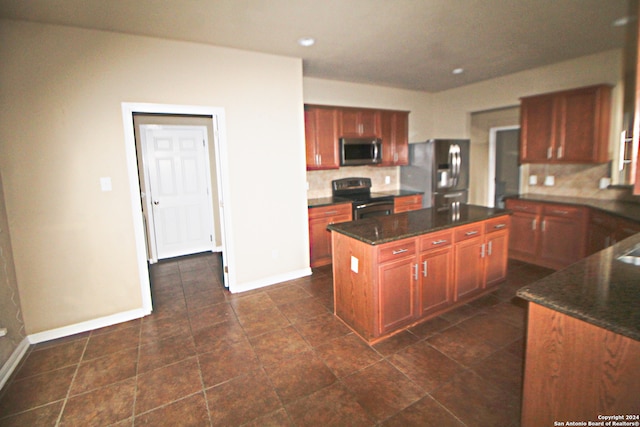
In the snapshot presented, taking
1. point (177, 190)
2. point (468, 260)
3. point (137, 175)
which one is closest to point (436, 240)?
point (468, 260)

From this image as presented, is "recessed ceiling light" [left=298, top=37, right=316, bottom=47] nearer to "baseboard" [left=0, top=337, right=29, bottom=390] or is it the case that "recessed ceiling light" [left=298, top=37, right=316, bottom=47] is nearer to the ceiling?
the ceiling

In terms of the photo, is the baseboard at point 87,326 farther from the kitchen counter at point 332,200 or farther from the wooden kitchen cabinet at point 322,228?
the kitchen counter at point 332,200

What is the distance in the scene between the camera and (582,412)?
122 centimetres

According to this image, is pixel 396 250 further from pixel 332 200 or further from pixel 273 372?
pixel 332 200

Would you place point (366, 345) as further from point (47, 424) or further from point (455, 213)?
point (47, 424)

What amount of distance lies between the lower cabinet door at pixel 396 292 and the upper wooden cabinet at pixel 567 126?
2.98m

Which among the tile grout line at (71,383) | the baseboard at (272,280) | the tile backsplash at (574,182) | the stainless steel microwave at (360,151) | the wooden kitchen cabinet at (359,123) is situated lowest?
the tile grout line at (71,383)

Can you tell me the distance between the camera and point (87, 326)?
2908 millimetres

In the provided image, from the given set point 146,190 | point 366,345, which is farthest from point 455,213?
point 146,190

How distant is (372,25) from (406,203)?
9.48 feet

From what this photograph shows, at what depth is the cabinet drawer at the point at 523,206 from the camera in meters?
4.06

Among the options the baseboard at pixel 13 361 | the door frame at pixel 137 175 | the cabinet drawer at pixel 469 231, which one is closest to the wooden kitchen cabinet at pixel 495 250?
the cabinet drawer at pixel 469 231

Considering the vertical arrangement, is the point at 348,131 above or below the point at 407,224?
above

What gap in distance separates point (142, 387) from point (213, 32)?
3008mm
